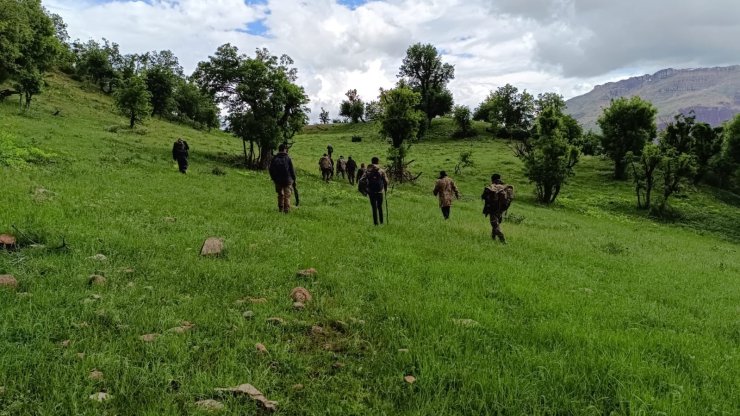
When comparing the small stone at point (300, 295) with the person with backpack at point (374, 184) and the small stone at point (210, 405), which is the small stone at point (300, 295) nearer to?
the small stone at point (210, 405)

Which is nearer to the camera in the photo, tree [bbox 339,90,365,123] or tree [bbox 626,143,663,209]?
tree [bbox 626,143,663,209]

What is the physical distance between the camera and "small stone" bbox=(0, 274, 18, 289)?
274 inches

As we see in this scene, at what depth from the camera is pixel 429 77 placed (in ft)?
363

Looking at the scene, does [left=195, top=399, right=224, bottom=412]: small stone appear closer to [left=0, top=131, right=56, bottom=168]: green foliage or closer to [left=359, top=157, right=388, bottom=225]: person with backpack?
[left=359, top=157, right=388, bottom=225]: person with backpack

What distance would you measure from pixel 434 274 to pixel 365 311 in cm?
306

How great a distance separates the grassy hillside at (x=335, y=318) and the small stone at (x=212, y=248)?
0.23 meters

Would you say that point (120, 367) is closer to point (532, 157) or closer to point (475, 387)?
point (475, 387)

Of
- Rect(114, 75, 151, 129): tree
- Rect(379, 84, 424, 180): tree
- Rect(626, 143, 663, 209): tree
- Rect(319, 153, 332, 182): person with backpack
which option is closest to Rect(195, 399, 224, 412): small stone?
Rect(319, 153, 332, 182): person with backpack

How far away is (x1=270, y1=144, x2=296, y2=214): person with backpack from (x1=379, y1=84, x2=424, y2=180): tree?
28.4m

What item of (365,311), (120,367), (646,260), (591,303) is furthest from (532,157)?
(120,367)

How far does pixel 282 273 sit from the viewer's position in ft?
31.2

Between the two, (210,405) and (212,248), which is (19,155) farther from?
(210,405)

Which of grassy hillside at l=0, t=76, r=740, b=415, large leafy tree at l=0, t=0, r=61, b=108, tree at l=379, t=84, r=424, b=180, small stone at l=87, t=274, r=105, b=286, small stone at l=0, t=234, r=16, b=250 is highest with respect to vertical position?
large leafy tree at l=0, t=0, r=61, b=108

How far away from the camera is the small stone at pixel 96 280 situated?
7639 mm
